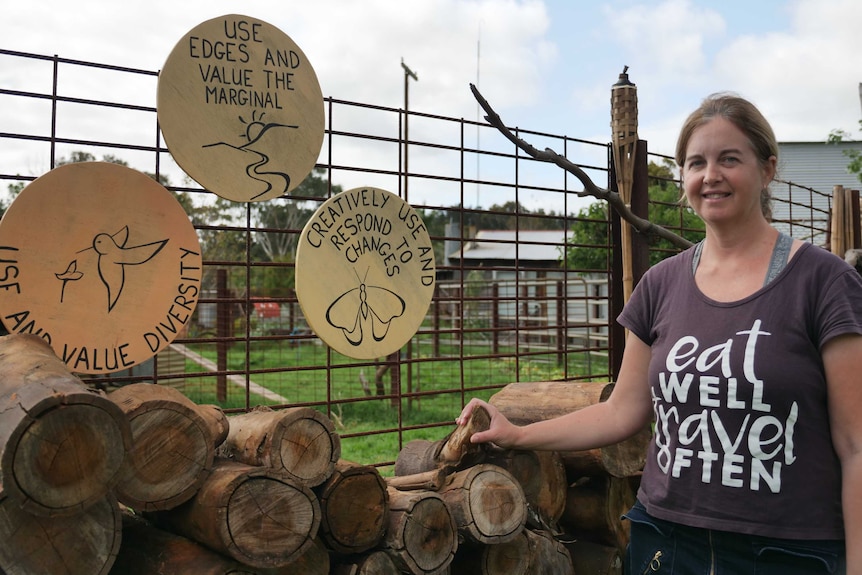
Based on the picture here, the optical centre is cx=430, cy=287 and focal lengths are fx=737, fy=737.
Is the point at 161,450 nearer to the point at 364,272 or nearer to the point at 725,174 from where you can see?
the point at 364,272

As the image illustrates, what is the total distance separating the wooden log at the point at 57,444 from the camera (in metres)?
1.51

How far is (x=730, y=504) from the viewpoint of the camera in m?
1.41

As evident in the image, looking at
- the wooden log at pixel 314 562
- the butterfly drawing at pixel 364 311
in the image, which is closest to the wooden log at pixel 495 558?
the wooden log at pixel 314 562

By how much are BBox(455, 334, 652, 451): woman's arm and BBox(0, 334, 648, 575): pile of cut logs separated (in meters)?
0.62

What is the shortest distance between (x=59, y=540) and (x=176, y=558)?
360 millimetres

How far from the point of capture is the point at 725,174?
57.7 inches

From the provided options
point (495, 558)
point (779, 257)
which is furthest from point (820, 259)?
point (495, 558)

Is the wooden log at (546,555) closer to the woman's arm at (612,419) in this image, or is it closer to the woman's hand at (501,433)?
the woman's hand at (501,433)

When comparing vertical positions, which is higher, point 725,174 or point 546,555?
point 725,174

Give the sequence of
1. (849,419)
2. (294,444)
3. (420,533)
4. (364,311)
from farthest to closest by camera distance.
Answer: (364,311) < (420,533) < (294,444) < (849,419)

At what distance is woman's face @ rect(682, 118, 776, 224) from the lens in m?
1.47

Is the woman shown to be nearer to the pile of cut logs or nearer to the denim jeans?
the denim jeans

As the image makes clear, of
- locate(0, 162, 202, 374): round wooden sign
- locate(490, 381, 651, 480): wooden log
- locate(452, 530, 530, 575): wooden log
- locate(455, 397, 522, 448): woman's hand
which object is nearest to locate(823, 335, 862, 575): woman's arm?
locate(455, 397, 522, 448): woman's hand

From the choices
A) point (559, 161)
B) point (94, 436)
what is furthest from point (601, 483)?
point (94, 436)
